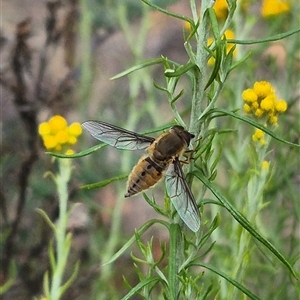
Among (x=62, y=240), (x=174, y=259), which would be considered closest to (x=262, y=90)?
(x=174, y=259)

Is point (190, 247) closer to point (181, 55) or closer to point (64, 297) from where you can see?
point (64, 297)

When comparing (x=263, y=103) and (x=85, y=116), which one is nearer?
(x=263, y=103)

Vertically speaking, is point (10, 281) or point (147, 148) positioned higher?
point (147, 148)

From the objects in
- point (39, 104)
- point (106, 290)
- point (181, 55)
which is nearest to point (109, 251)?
point (106, 290)

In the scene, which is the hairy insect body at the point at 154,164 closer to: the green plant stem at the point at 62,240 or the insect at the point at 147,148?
the insect at the point at 147,148

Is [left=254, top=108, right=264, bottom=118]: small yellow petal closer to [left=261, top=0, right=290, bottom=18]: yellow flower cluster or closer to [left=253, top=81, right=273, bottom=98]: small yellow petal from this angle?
[left=253, top=81, right=273, bottom=98]: small yellow petal

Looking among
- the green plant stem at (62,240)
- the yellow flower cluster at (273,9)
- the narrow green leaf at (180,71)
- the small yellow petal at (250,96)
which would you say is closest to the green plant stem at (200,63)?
the narrow green leaf at (180,71)

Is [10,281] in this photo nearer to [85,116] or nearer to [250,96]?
[250,96]
